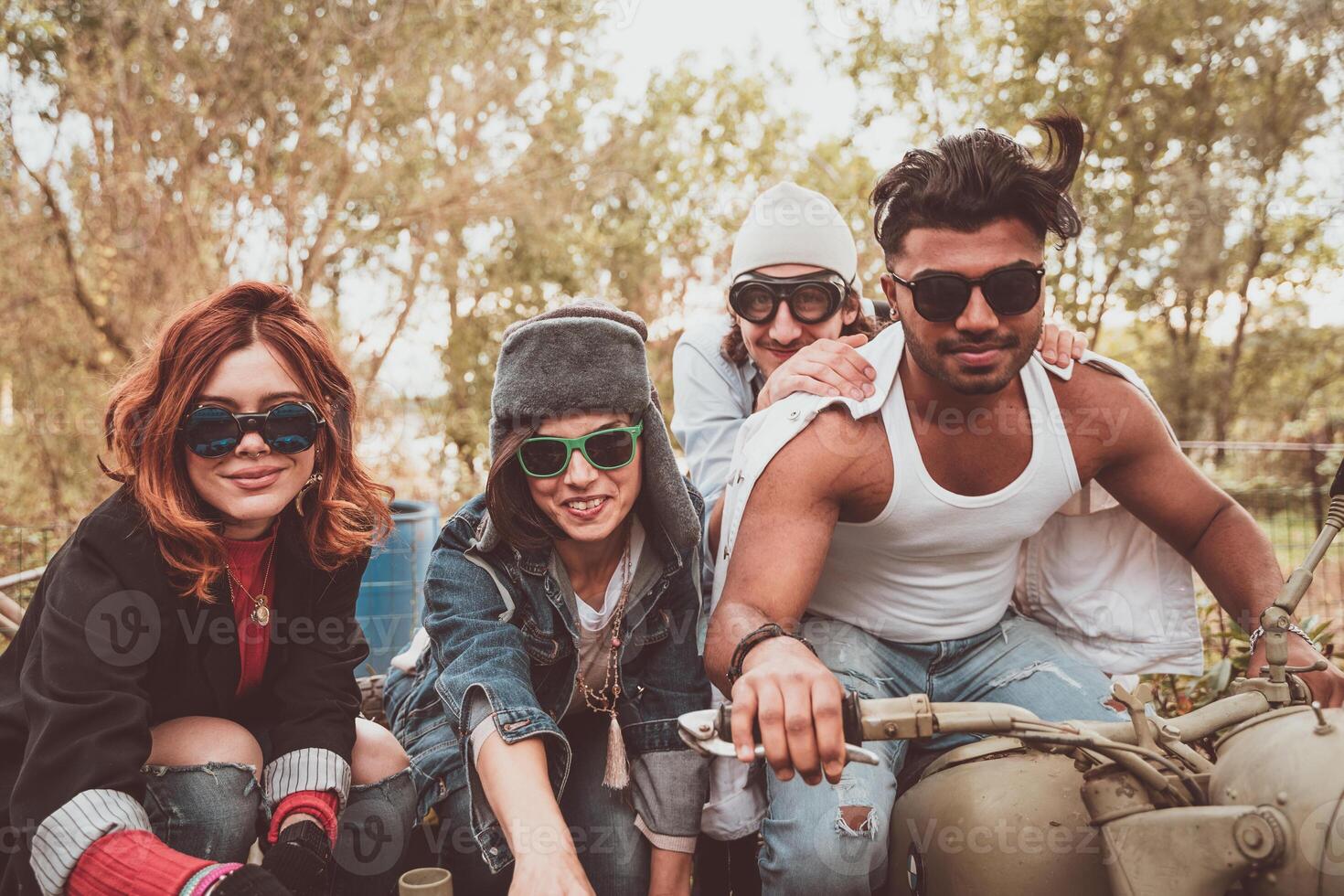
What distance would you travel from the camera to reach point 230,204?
8375mm

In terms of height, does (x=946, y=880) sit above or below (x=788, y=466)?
below

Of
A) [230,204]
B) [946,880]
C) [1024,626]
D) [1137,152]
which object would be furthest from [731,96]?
[946,880]

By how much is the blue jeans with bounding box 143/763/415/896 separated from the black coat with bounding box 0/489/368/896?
0.13 m

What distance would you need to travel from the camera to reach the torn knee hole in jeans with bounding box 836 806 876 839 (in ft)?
6.85

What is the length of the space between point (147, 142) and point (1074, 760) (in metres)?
8.41

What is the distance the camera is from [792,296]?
3365mm

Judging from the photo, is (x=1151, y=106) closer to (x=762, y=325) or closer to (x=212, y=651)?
(x=762, y=325)

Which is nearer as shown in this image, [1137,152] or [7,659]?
[7,659]

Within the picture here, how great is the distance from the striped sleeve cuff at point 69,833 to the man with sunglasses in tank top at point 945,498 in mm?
1137

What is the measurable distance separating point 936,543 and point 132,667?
173 cm

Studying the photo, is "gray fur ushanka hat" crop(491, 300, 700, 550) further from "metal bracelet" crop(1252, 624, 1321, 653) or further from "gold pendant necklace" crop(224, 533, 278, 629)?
"metal bracelet" crop(1252, 624, 1321, 653)

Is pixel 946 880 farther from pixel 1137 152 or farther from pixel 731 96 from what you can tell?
pixel 731 96

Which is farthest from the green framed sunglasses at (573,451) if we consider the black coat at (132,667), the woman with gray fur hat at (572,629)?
the black coat at (132,667)

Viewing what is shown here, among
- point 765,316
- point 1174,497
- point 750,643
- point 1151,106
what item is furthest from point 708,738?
point 1151,106
